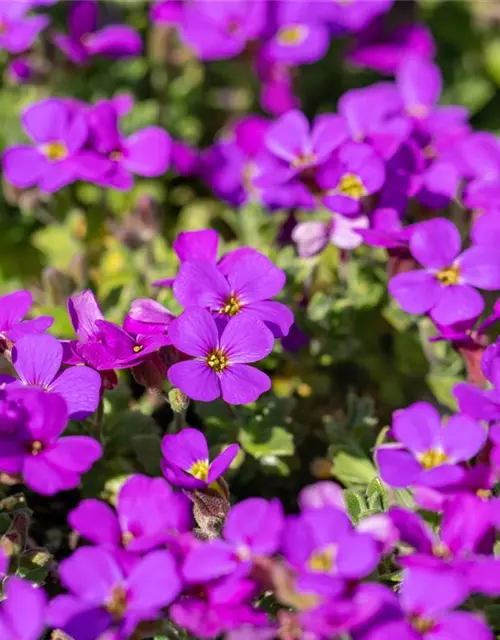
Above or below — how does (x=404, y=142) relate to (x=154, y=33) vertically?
above

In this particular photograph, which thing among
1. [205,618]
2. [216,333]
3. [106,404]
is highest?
[216,333]

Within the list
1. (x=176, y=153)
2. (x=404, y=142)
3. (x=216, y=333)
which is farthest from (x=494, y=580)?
(x=176, y=153)

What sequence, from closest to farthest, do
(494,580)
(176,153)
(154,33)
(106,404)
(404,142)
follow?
(494,580) → (106,404) → (404,142) → (176,153) → (154,33)

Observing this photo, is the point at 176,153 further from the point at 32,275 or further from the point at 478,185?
the point at 478,185

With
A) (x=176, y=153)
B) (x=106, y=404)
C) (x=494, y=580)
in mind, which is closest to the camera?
(x=494, y=580)

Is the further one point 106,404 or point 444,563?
point 106,404

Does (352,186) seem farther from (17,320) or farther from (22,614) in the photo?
(22,614)

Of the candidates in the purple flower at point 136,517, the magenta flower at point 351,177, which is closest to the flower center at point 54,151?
the magenta flower at point 351,177

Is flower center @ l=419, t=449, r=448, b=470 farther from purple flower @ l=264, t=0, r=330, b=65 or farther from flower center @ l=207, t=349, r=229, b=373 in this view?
purple flower @ l=264, t=0, r=330, b=65
